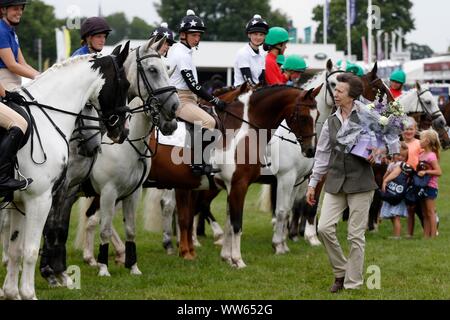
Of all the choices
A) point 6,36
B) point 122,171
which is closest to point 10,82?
point 6,36

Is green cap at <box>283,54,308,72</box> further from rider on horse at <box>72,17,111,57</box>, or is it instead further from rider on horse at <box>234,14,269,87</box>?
rider on horse at <box>72,17,111,57</box>

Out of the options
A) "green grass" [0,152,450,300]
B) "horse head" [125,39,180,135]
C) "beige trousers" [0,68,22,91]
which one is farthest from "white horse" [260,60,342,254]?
"beige trousers" [0,68,22,91]

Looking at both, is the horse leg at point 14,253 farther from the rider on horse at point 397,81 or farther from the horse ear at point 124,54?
the rider on horse at point 397,81

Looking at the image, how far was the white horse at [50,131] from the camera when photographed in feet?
23.8

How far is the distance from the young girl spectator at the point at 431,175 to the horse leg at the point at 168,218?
4026mm

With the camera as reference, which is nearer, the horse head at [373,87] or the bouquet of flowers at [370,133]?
the bouquet of flowers at [370,133]

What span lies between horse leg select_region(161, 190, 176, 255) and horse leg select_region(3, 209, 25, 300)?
409cm

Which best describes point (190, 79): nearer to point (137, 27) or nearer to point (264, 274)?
point (264, 274)

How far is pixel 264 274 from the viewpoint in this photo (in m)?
9.77

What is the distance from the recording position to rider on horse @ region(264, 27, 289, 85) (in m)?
11.9

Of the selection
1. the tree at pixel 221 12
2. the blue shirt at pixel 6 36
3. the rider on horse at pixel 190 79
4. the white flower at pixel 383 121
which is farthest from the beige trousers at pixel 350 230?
the tree at pixel 221 12

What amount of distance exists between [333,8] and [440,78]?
90.6ft

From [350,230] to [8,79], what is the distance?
12.7 ft
